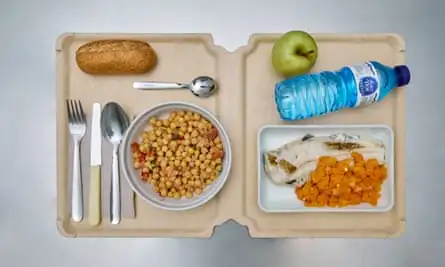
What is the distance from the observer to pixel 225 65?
553 mm

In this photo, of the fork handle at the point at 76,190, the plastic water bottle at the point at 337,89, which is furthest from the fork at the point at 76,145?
the plastic water bottle at the point at 337,89

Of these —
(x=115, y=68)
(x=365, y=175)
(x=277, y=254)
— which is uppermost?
(x=115, y=68)

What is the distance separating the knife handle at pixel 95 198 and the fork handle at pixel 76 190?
14 millimetres

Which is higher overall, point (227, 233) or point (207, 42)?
point (207, 42)

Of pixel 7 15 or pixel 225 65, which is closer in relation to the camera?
pixel 225 65

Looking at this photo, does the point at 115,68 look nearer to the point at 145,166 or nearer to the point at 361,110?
the point at 145,166

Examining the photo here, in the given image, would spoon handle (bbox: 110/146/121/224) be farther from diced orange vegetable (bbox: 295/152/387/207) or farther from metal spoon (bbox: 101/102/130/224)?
diced orange vegetable (bbox: 295/152/387/207)

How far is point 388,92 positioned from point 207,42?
199mm

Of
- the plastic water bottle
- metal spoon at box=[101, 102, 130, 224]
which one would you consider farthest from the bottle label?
metal spoon at box=[101, 102, 130, 224]

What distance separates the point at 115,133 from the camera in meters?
0.54

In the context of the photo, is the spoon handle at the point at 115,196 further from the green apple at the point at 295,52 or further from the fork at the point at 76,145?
the green apple at the point at 295,52

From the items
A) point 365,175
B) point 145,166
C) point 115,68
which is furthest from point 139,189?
point 365,175

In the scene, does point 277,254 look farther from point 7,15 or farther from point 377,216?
point 7,15

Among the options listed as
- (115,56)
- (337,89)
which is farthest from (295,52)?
(115,56)
